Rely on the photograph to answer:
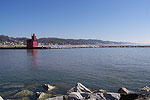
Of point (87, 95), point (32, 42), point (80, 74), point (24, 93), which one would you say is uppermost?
point (32, 42)

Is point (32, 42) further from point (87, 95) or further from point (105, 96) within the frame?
point (105, 96)

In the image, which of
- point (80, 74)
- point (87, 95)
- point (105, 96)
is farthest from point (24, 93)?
point (80, 74)

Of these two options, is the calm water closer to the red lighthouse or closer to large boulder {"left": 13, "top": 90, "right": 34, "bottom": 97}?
large boulder {"left": 13, "top": 90, "right": 34, "bottom": 97}

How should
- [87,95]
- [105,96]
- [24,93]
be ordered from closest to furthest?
[105,96] < [87,95] < [24,93]

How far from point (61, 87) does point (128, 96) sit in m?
5.27

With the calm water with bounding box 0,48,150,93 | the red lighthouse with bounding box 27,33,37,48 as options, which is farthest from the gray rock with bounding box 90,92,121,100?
the red lighthouse with bounding box 27,33,37,48

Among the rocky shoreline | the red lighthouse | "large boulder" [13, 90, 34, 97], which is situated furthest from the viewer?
the red lighthouse

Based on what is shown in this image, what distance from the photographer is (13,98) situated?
8.27 meters

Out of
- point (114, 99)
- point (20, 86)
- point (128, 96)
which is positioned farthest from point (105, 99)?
point (20, 86)

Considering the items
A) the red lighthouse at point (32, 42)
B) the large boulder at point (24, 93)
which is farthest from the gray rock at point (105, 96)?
the red lighthouse at point (32, 42)

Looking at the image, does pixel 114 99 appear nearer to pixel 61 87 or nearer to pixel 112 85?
pixel 112 85

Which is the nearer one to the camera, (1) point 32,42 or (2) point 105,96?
(2) point 105,96

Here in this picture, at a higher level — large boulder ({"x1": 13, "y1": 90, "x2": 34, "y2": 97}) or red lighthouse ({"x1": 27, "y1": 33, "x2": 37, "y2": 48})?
red lighthouse ({"x1": 27, "y1": 33, "x2": 37, "y2": 48})

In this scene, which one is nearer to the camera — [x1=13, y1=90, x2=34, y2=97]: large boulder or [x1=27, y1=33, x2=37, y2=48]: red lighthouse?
[x1=13, y1=90, x2=34, y2=97]: large boulder
